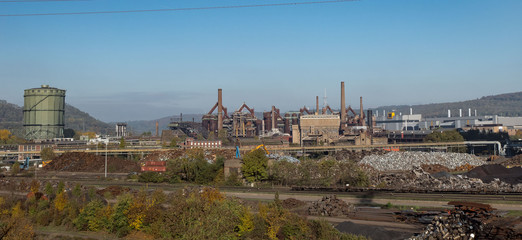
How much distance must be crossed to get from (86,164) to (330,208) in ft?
146

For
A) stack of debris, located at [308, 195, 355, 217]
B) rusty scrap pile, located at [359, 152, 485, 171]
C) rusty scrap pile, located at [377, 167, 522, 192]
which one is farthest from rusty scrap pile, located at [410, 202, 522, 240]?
rusty scrap pile, located at [359, 152, 485, 171]

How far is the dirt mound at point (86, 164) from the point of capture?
59750 mm

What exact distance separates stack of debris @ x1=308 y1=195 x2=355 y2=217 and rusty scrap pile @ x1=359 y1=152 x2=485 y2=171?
1217 inches

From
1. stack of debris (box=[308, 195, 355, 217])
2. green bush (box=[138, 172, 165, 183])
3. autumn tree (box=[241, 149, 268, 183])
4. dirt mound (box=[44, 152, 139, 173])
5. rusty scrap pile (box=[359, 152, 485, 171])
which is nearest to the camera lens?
stack of debris (box=[308, 195, 355, 217])

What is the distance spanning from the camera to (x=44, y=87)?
131375mm

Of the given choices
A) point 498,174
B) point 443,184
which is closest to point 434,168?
point 498,174

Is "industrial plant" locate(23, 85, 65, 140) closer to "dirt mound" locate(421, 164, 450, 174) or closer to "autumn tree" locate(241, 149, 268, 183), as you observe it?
"autumn tree" locate(241, 149, 268, 183)

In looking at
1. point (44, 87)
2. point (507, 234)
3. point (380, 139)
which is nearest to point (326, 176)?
point (507, 234)

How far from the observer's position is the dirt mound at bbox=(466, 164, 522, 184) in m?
38.9

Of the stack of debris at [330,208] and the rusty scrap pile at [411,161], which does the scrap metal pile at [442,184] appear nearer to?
the stack of debris at [330,208]

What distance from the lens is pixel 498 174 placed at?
139 ft

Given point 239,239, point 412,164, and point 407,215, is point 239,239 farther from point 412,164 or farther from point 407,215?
point 412,164

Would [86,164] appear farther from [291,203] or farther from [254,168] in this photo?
[291,203]

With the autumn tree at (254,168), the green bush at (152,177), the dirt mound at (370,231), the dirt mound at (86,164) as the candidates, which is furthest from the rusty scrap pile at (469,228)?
the dirt mound at (86,164)
